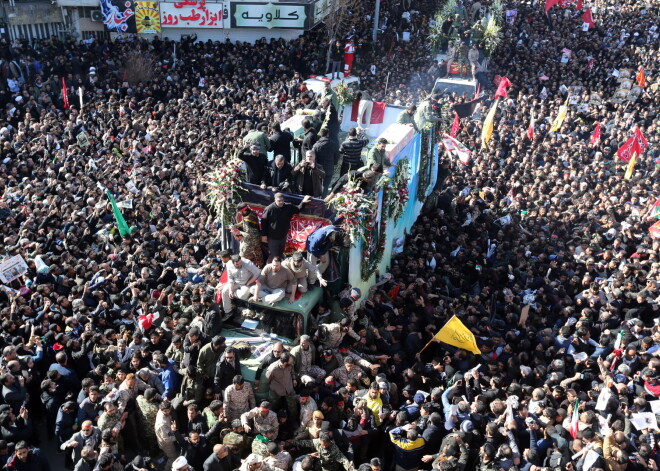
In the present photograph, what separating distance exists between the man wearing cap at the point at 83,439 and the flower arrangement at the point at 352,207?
4929 mm

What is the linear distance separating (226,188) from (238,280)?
185cm

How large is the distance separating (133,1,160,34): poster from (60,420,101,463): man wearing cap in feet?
78.5

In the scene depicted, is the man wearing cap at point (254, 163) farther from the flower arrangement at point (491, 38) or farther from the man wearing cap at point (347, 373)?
the flower arrangement at point (491, 38)

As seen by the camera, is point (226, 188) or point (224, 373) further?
point (226, 188)

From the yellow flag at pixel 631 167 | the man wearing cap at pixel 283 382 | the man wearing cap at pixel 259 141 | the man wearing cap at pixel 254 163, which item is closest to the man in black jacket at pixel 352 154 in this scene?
the man wearing cap at pixel 259 141

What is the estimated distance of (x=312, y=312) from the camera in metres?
11.2

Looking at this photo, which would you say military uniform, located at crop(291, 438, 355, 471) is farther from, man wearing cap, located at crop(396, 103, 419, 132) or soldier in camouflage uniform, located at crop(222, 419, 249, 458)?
man wearing cap, located at crop(396, 103, 419, 132)

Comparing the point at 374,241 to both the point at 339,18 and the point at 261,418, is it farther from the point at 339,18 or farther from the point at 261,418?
the point at 339,18

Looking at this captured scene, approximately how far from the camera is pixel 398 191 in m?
13.9

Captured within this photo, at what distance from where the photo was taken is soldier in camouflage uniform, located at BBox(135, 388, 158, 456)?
365 inches

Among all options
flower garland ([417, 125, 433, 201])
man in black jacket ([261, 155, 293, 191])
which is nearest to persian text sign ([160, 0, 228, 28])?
flower garland ([417, 125, 433, 201])

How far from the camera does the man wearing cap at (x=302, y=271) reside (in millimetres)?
10797

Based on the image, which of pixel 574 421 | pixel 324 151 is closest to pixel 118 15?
pixel 324 151

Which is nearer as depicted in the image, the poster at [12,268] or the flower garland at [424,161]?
the poster at [12,268]
